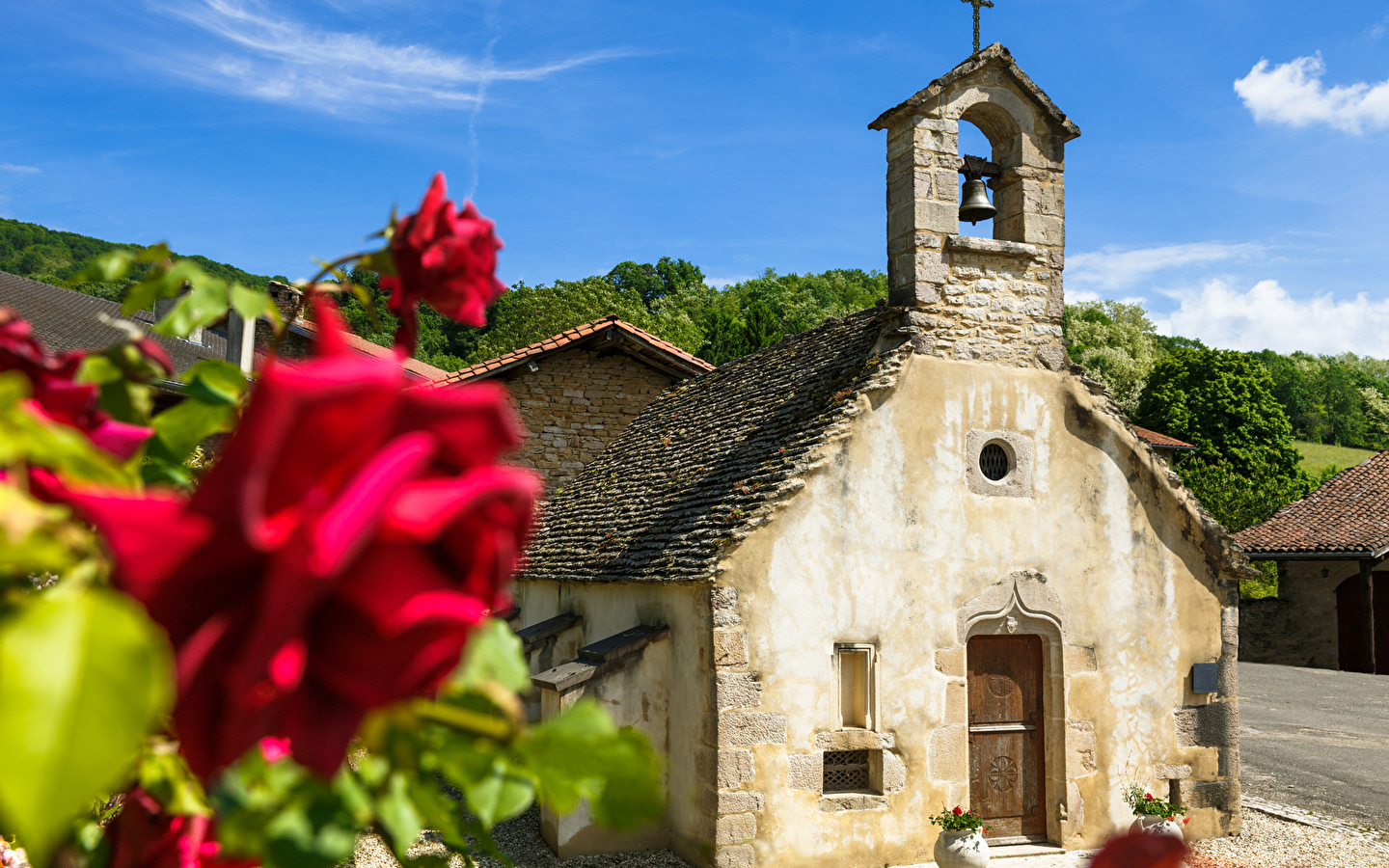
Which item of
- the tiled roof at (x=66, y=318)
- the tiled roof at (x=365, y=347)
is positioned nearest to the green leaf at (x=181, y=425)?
the tiled roof at (x=365, y=347)

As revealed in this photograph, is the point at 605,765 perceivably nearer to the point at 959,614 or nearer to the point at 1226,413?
the point at 959,614

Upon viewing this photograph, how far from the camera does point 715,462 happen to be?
35.9 feet

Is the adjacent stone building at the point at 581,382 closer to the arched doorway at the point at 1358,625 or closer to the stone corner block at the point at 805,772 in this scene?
the stone corner block at the point at 805,772

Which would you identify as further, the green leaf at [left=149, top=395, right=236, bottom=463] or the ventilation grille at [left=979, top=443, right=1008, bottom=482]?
the ventilation grille at [left=979, top=443, right=1008, bottom=482]

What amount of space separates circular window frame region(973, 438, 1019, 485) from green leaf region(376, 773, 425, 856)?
9.44m

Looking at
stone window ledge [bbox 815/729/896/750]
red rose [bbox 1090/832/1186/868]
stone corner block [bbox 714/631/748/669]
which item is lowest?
stone window ledge [bbox 815/729/896/750]

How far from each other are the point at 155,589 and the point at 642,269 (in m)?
→ 63.6

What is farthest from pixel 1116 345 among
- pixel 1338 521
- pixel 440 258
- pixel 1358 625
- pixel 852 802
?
pixel 440 258

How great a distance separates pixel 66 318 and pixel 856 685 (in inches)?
623

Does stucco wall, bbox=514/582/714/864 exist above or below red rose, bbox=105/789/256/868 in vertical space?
below

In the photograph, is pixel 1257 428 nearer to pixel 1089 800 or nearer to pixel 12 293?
pixel 1089 800

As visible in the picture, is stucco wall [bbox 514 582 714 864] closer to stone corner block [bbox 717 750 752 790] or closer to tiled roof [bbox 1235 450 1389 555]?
stone corner block [bbox 717 750 752 790]

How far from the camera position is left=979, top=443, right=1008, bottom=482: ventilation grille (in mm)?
9742

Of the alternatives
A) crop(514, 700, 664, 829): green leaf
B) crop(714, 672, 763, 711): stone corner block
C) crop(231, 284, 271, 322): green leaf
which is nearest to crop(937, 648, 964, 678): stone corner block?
crop(714, 672, 763, 711): stone corner block
